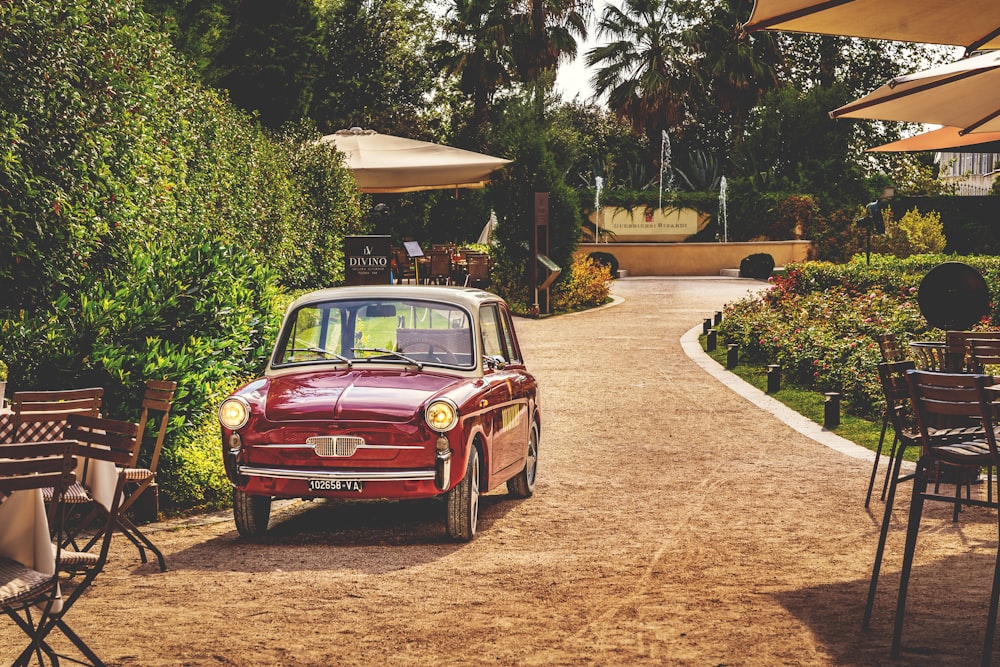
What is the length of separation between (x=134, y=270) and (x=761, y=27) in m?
5.85

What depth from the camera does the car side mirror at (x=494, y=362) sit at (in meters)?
8.46

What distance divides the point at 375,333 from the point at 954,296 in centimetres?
450

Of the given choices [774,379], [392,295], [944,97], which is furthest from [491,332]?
[774,379]

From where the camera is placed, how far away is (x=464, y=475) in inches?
293

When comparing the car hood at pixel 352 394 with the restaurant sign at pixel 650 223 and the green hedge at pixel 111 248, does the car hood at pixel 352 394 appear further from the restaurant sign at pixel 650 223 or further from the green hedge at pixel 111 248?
Answer: the restaurant sign at pixel 650 223

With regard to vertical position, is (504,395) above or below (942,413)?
below

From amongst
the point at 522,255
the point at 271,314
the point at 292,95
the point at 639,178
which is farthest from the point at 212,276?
the point at 639,178

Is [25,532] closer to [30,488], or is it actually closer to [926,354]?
[30,488]

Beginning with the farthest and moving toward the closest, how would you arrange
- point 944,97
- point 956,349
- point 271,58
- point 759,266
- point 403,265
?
1. point 759,266
2. point 271,58
3. point 403,265
4. point 956,349
5. point 944,97

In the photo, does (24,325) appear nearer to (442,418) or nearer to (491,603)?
(442,418)

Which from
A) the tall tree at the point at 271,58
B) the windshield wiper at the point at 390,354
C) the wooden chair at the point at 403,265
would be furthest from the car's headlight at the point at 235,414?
the tall tree at the point at 271,58

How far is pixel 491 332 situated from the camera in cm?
882

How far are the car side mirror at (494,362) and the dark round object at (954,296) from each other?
3356 mm

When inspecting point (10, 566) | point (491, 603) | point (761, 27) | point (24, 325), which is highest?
point (761, 27)
